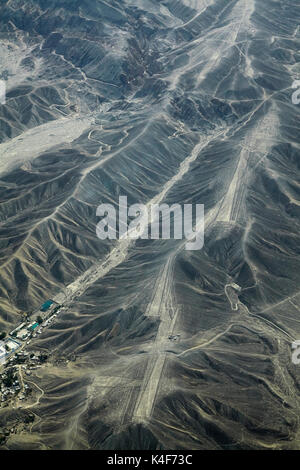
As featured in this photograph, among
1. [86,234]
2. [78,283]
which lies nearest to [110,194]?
[86,234]

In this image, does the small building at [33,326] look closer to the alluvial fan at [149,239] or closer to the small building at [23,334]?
the alluvial fan at [149,239]

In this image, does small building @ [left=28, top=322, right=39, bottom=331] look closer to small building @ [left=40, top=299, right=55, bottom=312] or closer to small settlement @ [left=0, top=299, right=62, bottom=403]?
small settlement @ [left=0, top=299, right=62, bottom=403]

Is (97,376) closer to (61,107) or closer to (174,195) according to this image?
(174,195)

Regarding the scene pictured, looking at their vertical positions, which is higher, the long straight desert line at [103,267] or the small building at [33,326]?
the long straight desert line at [103,267]

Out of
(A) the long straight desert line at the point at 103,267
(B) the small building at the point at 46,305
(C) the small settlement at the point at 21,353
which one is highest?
(A) the long straight desert line at the point at 103,267

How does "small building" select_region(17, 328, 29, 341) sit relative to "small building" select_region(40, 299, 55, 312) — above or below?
below

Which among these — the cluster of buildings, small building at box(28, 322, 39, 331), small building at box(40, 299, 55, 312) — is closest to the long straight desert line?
small building at box(40, 299, 55, 312)

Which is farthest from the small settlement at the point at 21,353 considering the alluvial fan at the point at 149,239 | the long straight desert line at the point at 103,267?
the long straight desert line at the point at 103,267

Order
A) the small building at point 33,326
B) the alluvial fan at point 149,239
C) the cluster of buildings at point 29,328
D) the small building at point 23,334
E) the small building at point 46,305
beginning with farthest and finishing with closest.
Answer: the small building at point 46,305 < the small building at point 33,326 < the small building at point 23,334 < the cluster of buildings at point 29,328 < the alluvial fan at point 149,239
